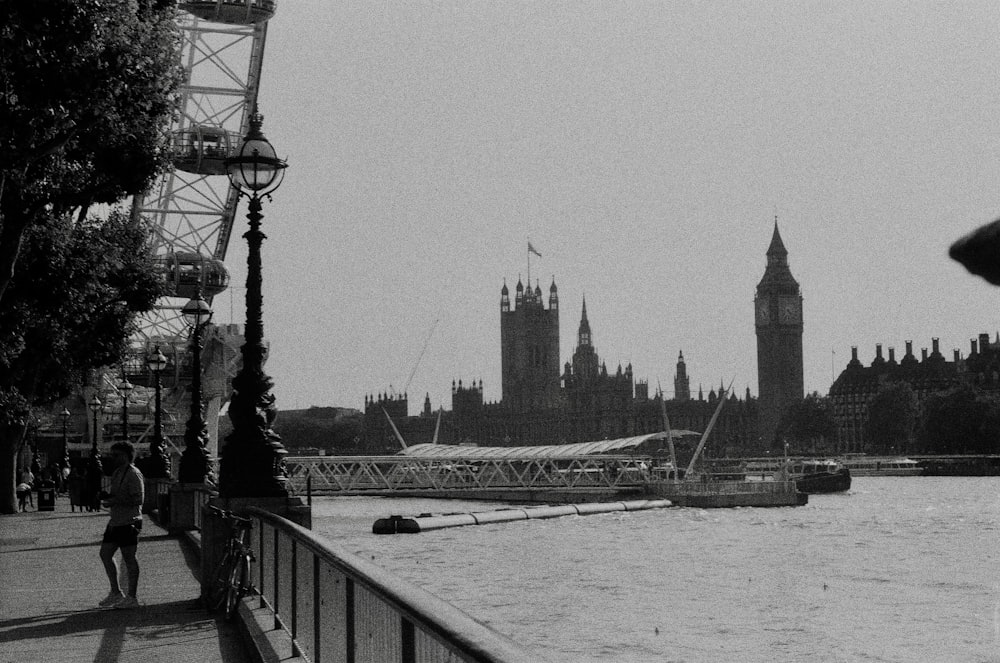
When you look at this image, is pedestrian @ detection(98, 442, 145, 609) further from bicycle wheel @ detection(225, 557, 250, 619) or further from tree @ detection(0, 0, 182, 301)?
tree @ detection(0, 0, 182, 301)

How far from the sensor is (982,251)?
Answer: 2938 millimetres

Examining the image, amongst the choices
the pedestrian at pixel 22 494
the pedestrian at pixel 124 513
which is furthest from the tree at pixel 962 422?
the pedestrian at pixel 124 513

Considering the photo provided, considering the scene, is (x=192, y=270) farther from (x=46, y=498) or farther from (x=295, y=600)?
(x=295, y=600)

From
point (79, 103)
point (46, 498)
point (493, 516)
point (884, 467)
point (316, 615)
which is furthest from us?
point (884, 467)

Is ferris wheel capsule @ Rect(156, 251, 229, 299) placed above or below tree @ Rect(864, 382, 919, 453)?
above

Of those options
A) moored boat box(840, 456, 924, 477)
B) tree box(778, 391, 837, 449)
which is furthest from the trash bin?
tree box(778, 391, 837, 449)

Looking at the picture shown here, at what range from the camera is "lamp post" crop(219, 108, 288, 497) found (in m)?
14.0

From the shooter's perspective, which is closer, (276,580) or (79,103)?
(276,580)

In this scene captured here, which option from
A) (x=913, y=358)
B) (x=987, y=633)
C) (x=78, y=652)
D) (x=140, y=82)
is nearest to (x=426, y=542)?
(x=987, y=633)

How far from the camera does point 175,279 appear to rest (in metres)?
64.2

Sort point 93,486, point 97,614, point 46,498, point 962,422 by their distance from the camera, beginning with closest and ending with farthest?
1. point 97,614
2. point 46,498
3. point 93,486
4. point 962,422

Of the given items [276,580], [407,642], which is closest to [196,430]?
[276,580]

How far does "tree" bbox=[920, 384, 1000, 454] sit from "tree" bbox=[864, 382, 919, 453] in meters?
14.4

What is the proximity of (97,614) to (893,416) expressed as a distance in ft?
566
